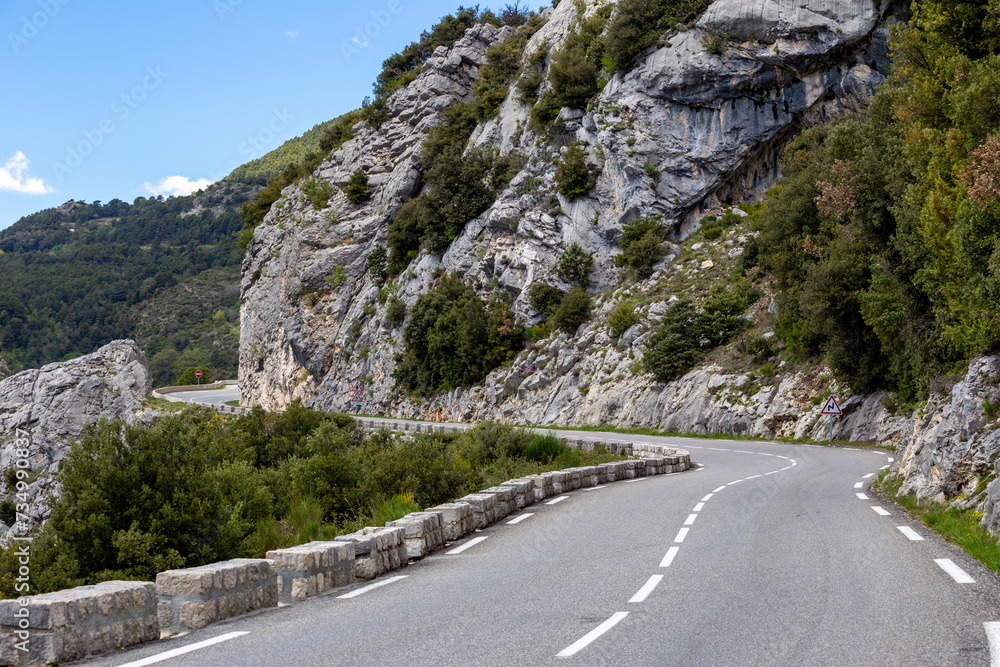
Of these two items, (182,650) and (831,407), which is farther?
(831,407)

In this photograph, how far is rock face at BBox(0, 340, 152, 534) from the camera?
35.6 metres

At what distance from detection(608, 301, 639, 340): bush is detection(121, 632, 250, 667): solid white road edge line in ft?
117

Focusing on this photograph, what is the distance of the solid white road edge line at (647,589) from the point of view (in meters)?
6.90

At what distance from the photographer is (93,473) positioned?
889cm

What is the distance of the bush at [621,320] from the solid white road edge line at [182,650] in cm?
3575

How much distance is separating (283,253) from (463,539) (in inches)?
2243

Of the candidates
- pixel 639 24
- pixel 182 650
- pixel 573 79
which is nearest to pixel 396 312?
pixel 573 79

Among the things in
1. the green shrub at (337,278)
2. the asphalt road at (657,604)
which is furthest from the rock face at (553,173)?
the asphalt road at (657,604)

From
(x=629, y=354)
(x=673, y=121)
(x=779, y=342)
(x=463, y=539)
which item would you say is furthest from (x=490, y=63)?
(x=463, y=539)

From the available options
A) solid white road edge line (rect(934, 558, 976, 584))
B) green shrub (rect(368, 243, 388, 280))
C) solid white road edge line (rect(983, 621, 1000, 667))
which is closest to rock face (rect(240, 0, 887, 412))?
green shrub (rect(368, 243, 388, 280))

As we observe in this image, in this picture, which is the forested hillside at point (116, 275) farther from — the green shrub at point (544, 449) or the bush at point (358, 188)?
the green shrub at point (544, 449)

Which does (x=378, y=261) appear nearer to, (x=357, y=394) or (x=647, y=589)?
(x=357, y=394)

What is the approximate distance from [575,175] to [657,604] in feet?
138

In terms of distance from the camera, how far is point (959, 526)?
389 inches
